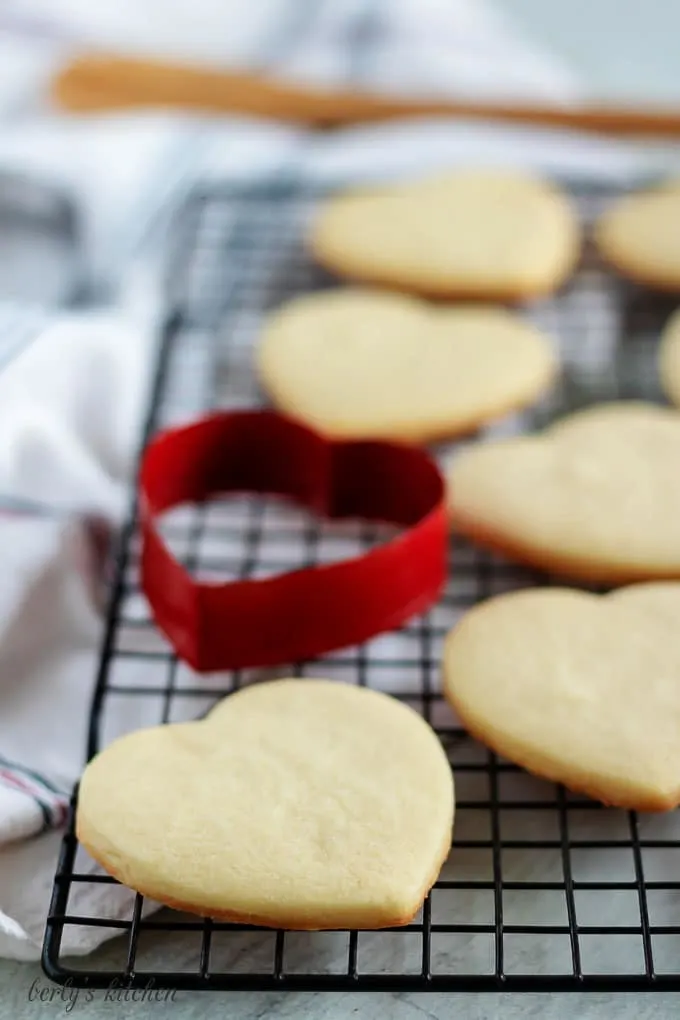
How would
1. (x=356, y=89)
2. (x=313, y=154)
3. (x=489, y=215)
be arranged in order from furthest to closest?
1. (x=356, y=89)
2. (x=313, y=154)
3. (x=489, y=215)

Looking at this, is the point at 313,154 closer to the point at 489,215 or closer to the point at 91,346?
the point at 489,215

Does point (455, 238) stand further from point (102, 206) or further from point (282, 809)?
point (282, 809)

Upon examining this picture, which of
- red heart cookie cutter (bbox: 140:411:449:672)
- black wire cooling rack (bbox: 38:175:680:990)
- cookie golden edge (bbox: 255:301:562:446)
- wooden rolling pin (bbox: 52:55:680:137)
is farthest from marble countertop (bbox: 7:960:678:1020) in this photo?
wooden rolling pin (bbox: 52:55:680:137)

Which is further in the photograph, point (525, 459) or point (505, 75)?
point (505, 75)

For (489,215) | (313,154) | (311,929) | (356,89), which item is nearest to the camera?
(311,929)

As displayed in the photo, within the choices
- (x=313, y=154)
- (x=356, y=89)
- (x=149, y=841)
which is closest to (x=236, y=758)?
(x=149, y=841)

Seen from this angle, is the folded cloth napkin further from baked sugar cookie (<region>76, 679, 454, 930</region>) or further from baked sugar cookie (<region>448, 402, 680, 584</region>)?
baked sugar cookie (<region>448, 402, 680, 584</region>)
